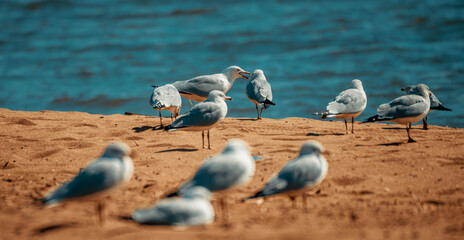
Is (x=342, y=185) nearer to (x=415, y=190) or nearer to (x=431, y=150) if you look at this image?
(x=415, y=190)

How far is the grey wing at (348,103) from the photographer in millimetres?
8820

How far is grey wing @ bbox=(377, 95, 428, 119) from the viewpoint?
26.1 feet

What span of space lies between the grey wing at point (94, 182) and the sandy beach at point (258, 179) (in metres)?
0.25

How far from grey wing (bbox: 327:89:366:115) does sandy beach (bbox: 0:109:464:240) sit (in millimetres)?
398

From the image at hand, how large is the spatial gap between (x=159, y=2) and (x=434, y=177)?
25911 millimetres

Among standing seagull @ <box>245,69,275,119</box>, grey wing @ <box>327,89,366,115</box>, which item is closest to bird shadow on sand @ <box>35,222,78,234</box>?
grey wing @ <box>327,89,366,115</box>

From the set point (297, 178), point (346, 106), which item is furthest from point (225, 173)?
point (346, 106)

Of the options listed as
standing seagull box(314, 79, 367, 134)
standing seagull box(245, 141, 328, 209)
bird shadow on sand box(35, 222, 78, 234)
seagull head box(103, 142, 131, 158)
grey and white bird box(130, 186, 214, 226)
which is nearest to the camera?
grey and white bird box(130, 186, 214, 226)

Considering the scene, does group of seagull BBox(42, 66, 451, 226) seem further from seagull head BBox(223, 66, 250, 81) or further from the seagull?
seagull head BBox(223, 66, 250, 81)

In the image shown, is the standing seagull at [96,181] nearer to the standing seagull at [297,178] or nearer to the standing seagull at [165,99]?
the standing seagull at [297,178]

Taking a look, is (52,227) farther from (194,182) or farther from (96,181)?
(194,182)

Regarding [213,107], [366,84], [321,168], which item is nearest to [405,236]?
[321,168]

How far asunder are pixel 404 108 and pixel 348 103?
1.14 metres

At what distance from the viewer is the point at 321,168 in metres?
5.19
